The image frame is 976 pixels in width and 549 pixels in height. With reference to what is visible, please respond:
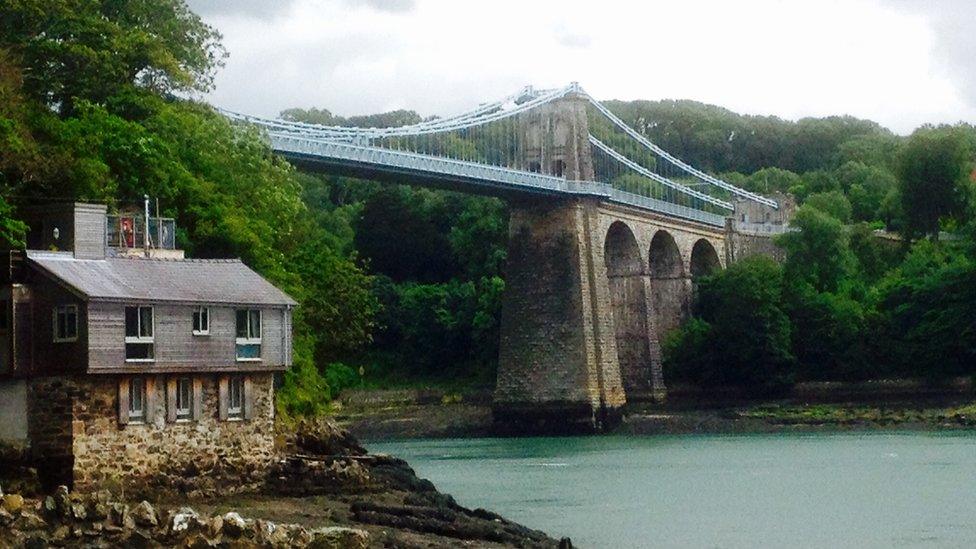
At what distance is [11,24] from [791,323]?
4200 centimetres

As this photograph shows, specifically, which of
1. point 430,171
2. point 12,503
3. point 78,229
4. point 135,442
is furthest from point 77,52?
point 430,171

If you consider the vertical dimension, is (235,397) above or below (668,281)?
below

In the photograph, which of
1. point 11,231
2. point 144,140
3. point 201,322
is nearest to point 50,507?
point 201,322

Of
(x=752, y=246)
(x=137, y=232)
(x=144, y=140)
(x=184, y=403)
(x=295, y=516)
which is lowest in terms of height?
(x=295, y=516)

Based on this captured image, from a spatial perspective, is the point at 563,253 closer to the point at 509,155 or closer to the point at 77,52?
the point at 509,155

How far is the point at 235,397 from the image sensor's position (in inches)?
1021

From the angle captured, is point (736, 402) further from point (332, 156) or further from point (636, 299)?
point (332, 156)

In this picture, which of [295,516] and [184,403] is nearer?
[295,516]

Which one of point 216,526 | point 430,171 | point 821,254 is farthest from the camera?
point 821,254

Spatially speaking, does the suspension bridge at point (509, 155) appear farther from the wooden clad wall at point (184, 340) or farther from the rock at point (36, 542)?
the rock at point (36, 542)

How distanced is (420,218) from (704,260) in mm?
12128

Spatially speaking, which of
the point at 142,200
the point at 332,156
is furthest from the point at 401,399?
the point at 142,200

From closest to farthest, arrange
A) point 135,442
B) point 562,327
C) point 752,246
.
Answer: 1. point 135,442
2. point 562,327
3. point 752,246

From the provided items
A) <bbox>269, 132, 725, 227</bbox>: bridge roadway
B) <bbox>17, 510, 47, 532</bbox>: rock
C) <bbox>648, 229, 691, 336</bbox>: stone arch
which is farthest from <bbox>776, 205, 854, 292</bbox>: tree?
<bbox>17, 510, 47, 532</bbox>: rock
